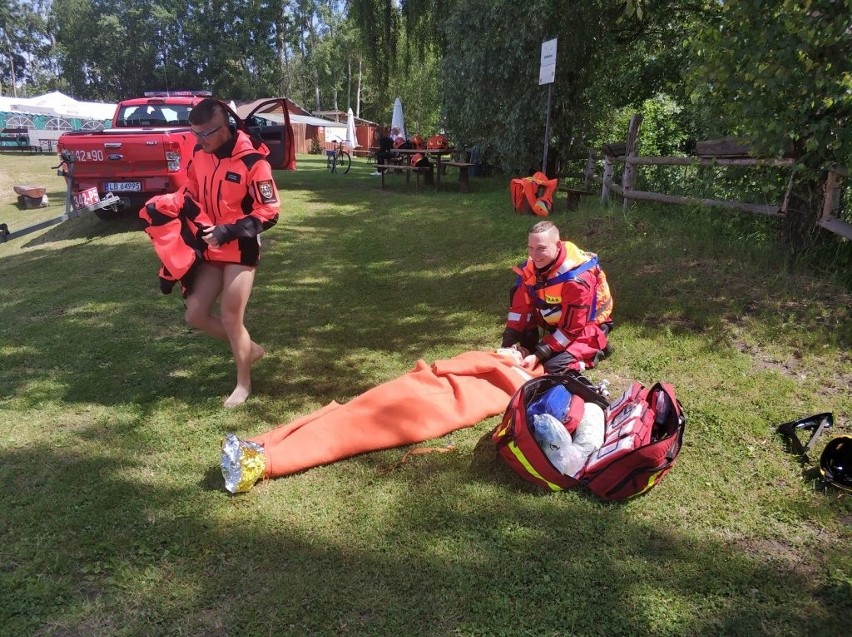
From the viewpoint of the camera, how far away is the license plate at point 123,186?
30.8 feet

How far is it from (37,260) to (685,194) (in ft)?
31.0

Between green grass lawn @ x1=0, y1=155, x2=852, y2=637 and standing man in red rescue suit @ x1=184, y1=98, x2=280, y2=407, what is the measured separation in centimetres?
78

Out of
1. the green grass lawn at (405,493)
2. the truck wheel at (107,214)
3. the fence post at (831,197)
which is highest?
the fence post at (831,197)

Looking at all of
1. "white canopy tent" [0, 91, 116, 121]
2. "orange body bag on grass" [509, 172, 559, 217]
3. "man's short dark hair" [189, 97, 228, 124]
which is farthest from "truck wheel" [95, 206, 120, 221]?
"white canopy tent" [0, 91, 116, 121]

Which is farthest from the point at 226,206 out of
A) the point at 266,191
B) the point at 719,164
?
the point at 719,164

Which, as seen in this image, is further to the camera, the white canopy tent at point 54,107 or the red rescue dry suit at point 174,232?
the white canopy tent at point 54,107

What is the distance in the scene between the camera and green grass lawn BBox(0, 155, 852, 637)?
7.68 ft

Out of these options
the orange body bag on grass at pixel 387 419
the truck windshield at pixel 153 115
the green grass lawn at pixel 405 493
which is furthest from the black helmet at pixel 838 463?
the truck windshield at pixel 153 115

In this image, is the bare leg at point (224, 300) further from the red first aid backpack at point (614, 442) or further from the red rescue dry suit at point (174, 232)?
the red first aid backpack at point (614, 442)

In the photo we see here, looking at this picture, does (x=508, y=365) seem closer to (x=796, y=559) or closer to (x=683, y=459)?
(x=683, y=459)

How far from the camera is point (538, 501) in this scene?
2967mm

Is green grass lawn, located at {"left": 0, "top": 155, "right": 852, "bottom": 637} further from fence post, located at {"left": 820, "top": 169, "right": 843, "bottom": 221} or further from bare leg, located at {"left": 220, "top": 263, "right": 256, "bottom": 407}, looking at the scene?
fence post, located at {"left": 820, "top": 169, "right": 843, "bottom": 221}

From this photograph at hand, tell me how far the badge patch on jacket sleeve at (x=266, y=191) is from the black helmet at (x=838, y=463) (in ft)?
11.5

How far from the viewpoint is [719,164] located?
6.36 meters
